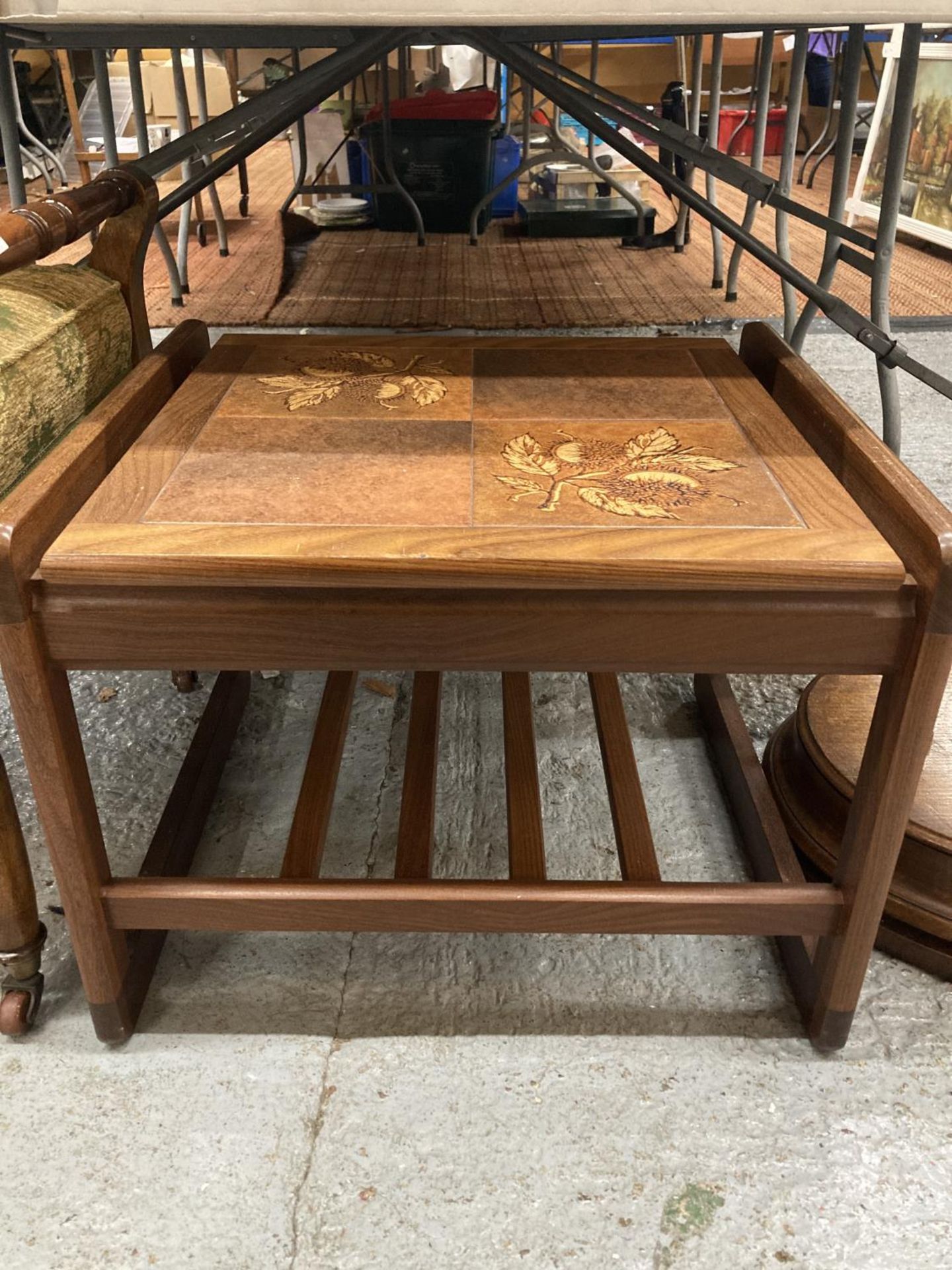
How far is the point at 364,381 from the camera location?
990mm

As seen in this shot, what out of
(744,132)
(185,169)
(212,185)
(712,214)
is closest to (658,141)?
(712,214)

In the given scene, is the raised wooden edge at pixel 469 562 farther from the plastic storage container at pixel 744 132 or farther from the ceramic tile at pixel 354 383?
the plastic storage container at pixel 744 132

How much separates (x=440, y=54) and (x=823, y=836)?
18.4 ft

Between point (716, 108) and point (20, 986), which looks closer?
point (20, 986)

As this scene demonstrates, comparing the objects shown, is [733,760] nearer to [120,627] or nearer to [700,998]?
[700,998]

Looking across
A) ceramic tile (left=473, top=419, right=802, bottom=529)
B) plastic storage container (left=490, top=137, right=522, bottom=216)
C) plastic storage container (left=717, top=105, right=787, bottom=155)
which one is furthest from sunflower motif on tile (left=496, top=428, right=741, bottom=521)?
plastic storage container (left=717, top=105, right=787, bottom=155)

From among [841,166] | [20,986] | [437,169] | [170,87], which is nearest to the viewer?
[20,986]

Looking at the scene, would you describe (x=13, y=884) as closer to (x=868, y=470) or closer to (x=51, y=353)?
(x=51, y=353)

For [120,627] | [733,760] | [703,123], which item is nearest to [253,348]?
[120,627]

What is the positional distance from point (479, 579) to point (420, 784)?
1.39ft

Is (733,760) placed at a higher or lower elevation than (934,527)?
lower

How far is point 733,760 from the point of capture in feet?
3.77

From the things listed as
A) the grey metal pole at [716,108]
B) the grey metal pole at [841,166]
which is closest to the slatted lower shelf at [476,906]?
the grey metal pole at [841,166]

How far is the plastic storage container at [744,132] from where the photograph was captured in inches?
203
